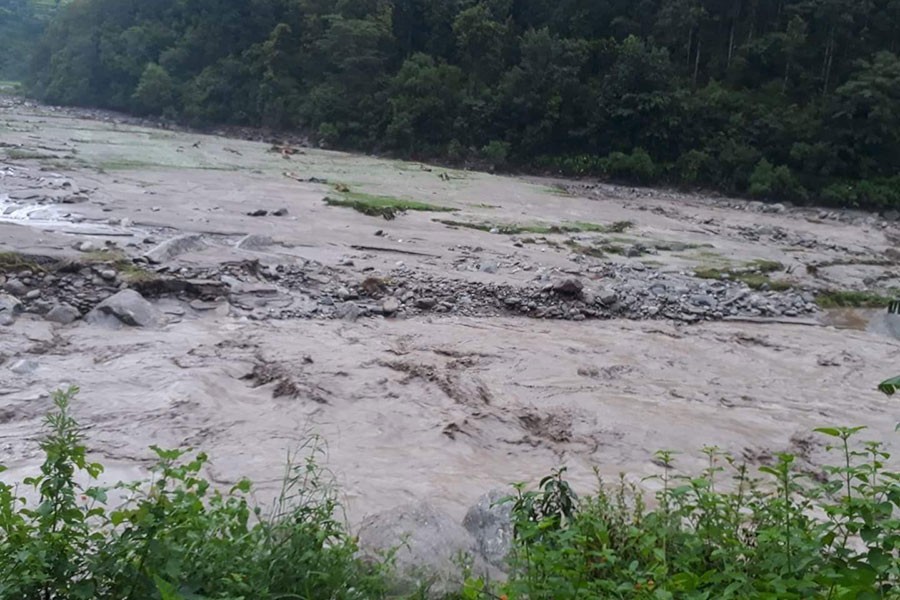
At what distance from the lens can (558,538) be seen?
2.94m

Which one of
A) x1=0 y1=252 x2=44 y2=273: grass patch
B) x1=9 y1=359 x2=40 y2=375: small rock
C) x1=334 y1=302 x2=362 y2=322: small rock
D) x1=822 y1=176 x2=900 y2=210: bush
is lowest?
x1=9 y1=359 x2=40 y2=375: small rock

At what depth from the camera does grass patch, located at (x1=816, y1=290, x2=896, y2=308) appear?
12.3 m

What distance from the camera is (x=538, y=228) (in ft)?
52.4

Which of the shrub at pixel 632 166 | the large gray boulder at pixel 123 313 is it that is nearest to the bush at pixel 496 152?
the shrub at pixel 632 166

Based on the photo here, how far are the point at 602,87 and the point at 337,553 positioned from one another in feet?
92.8

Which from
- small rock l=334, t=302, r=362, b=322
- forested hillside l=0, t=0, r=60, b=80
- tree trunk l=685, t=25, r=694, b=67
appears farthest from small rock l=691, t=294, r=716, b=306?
forested hillside l=0, t=0, r=60, b=80

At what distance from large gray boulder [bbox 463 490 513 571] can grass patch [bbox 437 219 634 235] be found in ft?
36.6

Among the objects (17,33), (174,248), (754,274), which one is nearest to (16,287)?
(174,248)

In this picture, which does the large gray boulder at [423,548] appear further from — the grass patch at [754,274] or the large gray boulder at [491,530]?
the grass patch at [754,274]

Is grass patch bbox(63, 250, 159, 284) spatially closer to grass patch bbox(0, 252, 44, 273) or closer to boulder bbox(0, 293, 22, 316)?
grass patch bbox(0, 252, 44, 273)

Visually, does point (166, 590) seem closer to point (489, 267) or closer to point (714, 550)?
point (714, 550)

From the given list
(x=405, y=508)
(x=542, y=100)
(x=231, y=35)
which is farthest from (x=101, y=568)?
(x=231, y=35)

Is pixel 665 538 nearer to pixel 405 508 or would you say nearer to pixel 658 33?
pixel 405 508

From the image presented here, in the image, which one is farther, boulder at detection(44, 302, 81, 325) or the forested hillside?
the forested hillside
